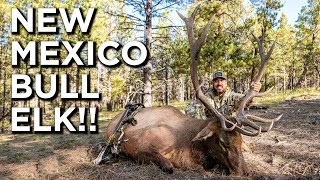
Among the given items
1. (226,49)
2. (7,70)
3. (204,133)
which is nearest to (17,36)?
(7,70)

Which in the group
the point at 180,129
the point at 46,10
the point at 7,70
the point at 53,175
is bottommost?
the point at 53,175

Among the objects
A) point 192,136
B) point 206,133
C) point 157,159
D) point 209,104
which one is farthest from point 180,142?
point 209,104

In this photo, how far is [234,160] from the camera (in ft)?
13.4

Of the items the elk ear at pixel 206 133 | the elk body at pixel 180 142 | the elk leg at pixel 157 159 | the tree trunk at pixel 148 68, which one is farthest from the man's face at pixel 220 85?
the tree trunk at pixel 148 68

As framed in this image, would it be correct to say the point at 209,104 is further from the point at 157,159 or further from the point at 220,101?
the point at 220,101

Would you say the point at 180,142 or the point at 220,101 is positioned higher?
the point at 220,101

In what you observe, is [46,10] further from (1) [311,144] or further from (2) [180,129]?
(1) [311,144]

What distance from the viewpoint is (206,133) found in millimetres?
4270

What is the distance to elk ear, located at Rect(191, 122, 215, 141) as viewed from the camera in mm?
4199

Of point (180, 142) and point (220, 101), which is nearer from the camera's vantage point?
point (180, 142)

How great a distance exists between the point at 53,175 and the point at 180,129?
2.16m

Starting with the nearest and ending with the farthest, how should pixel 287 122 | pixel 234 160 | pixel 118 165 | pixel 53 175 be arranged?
pixel 234 160 < pixel 53 175 < pixel 118 165 < pixel 287 122

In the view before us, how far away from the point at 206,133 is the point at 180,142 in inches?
24.5

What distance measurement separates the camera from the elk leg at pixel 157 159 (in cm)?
427
